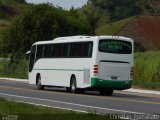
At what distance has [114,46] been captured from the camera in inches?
1236

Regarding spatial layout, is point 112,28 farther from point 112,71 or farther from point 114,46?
point 112,71

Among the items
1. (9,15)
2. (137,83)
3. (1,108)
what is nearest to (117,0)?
(9,15)

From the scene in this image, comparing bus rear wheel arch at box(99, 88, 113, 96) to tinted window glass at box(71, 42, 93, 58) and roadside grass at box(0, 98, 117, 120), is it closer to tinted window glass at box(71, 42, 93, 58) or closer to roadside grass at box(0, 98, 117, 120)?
tinted window glass at box(71, 42, 93, 58)

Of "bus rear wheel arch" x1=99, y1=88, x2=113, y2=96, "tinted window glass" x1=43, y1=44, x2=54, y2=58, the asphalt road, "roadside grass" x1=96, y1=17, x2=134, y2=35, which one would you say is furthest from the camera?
"roadside grass" x1=96, y1=17, x2=134, y2=35

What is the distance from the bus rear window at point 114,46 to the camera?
102 ft

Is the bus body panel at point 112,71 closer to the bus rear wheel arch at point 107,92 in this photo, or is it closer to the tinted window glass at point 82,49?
the tinted window glass at point 82,49

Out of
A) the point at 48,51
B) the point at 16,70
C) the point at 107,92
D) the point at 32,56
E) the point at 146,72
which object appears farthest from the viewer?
the point at 16,70

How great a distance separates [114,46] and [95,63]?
146 cm

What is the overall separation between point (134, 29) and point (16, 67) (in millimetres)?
69170

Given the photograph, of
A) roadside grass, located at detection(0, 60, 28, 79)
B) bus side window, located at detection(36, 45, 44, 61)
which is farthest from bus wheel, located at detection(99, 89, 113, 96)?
roadside grass, located at detection(0, 60, 28, 79)

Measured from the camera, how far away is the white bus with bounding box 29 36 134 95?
30.9m

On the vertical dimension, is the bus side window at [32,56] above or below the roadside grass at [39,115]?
above

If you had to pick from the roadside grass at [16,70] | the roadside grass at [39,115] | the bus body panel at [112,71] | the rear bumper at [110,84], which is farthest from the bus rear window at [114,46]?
the roadside grass at [16,70]

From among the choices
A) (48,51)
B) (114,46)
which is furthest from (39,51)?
(114,46)
